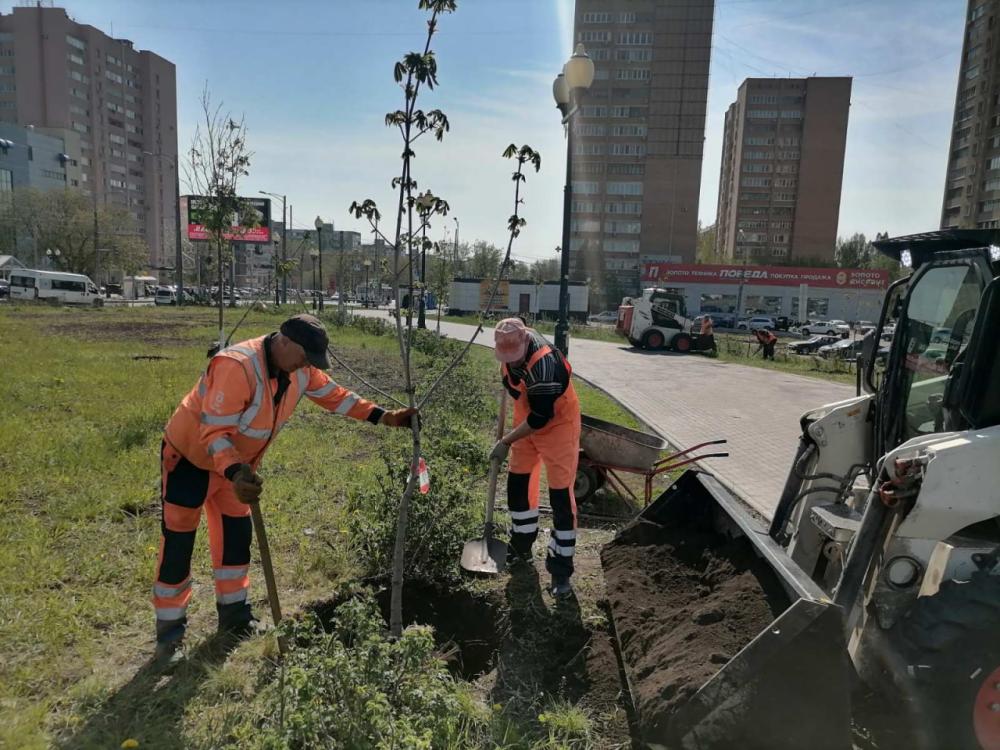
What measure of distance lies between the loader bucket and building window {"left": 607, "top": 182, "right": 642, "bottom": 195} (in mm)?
77279

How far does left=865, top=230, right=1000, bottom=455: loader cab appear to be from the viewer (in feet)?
7.86

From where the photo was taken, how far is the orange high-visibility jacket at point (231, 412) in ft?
9.26

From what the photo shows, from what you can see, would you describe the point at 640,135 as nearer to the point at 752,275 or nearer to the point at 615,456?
the point at 752,275

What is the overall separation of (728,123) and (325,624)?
106499 mm

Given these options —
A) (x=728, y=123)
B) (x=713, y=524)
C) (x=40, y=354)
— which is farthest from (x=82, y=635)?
(x=728, y=123)

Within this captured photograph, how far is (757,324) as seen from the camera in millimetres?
42812

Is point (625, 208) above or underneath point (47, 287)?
above

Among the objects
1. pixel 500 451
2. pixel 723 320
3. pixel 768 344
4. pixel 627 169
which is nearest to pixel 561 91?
pixel 500 451

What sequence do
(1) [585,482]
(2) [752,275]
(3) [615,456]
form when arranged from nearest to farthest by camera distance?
(3) [615,456] < (1) [585,482] < (2) [752,275]

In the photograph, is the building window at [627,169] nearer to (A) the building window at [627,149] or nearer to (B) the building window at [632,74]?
(A) the building window at [627,149]

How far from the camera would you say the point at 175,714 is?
2.57 meters

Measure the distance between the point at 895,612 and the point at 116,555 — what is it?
417 centimetres

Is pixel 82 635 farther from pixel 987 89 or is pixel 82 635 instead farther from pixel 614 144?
pixel 987 89

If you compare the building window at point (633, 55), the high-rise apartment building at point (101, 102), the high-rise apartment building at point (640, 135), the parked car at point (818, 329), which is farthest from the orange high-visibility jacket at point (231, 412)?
the building window at point (633, 55)
